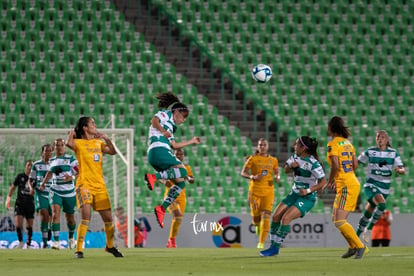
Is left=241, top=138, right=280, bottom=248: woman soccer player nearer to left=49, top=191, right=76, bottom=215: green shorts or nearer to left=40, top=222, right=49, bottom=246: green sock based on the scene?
left=49, top=191, right=76, bottom=215: green shorts

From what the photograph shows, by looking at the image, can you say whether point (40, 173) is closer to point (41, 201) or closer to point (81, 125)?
point (41, 201)

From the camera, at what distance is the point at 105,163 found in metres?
22.4

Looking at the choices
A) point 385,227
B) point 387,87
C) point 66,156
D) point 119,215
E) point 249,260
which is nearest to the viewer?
point 249,260

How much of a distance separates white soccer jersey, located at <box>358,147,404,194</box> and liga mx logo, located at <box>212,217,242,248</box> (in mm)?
6309

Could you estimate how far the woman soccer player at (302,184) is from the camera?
12797mm

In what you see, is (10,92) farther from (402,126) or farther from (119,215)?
(402,126)

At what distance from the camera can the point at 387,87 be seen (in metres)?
27.2

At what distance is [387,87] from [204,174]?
641 centimetres

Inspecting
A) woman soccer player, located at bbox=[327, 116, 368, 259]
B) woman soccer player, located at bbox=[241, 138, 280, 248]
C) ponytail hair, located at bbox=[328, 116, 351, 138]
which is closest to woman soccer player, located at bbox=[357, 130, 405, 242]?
woman soccer player, located at bbox=[241, 138, 280, 248]

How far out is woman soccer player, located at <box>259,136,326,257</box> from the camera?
42.0 feet

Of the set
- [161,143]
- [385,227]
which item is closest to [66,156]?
[161,143]

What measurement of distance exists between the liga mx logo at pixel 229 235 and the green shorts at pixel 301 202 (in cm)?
983

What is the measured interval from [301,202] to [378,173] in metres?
4.63

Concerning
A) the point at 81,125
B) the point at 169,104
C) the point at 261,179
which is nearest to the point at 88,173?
the point at 81,125
